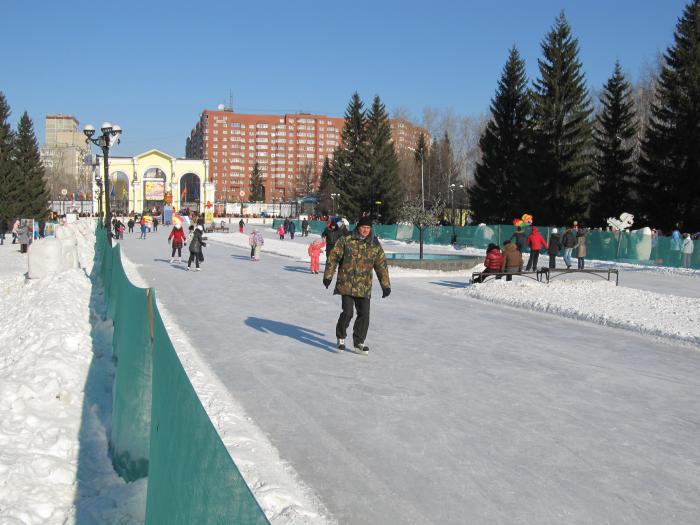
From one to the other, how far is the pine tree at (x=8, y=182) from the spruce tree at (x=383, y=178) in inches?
1213

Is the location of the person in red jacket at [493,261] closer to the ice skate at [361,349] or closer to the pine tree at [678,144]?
the ice skate at [361,349]

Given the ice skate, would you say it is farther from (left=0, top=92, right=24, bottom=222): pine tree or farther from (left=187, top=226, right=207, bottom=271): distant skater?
(left=0, top=92, right=24, bottom=222): pine tree

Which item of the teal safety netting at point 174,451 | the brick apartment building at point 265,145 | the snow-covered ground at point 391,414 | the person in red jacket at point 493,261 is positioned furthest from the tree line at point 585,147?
the brick apartment building at point 265,145

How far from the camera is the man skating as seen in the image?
830 cm

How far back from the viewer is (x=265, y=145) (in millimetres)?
192875

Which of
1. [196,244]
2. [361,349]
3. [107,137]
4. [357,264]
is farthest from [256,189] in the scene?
[357,264]

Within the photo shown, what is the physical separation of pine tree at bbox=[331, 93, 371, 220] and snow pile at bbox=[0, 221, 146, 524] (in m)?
57.0

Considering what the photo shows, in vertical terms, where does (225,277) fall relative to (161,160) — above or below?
below

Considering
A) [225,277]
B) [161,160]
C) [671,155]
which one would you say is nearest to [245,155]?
[161,160]

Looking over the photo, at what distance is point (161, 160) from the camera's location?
320 ft

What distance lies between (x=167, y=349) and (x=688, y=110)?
36.5 m

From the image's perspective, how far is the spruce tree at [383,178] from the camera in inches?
2655

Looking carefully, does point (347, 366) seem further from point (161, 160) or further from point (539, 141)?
point (161, 160)

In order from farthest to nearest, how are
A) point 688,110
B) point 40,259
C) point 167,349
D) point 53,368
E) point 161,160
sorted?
point 161,160 < point 688,110 < point 40,259 < point 53,368 < point 167,349
